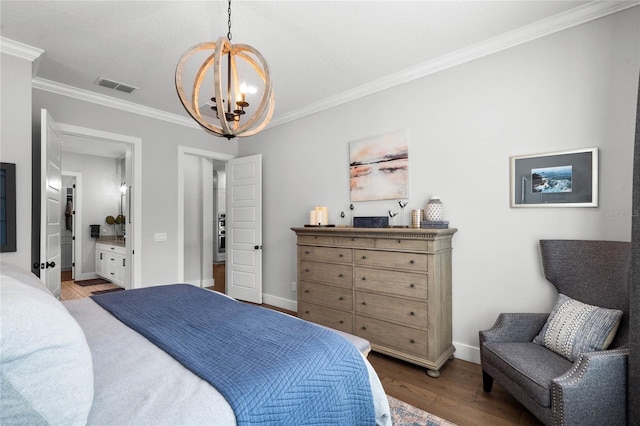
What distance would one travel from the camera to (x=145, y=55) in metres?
2.81

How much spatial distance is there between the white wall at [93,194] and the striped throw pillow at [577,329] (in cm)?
801

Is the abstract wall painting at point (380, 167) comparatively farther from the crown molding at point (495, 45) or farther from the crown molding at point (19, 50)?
the crown molding at point (19, 50)

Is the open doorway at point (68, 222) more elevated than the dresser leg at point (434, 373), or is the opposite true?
the open doorway at point (68, 222)

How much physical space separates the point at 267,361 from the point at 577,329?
1.97m

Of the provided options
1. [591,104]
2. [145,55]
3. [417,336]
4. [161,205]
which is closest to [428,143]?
[591,104]

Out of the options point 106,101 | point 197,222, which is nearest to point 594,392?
point 106,101

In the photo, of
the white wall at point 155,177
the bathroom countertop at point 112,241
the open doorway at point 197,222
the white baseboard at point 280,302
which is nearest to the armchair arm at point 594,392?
the white baseboard at point 280,302

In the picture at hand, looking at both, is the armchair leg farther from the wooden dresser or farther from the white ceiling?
the white ceiling

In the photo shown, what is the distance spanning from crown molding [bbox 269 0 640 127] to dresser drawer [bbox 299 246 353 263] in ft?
5.99

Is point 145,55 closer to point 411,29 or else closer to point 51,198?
point 51,198

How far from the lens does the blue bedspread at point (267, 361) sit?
1.06 metres

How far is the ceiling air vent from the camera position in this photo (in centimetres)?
328

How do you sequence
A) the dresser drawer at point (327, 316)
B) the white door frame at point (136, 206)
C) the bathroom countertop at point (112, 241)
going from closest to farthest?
the dresser drawer at point (327, 316) < the white door frame at point (136, 206) < the bathroom countertop at point (112, 241)

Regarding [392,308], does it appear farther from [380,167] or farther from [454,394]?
[380,167]
